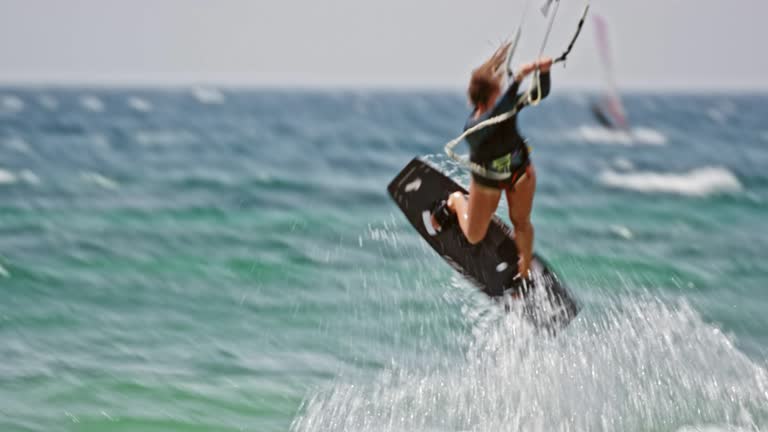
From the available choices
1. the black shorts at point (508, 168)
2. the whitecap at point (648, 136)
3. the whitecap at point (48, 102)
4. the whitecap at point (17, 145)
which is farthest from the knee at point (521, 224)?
the whitecap at point (48, 102)

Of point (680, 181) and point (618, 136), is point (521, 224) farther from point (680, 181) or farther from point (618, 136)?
point (618, 136)

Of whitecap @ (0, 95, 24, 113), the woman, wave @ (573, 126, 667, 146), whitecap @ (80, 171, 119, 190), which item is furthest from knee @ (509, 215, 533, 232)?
whitecap @ (0, 95, 24, 113)

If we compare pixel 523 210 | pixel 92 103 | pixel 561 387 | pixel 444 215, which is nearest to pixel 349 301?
pixel 561 387

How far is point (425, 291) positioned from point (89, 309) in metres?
4.50

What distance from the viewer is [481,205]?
703 cm

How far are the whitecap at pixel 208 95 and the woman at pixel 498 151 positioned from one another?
5514 centimetres

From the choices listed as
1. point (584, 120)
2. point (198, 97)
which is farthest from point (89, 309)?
point (198, 97)

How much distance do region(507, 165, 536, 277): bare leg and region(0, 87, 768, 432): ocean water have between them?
30.3 inches

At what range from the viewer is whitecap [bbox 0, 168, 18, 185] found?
2588cm

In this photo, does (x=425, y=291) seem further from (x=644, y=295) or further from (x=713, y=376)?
(x=713, y=376)

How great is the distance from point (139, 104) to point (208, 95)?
5.53 metres

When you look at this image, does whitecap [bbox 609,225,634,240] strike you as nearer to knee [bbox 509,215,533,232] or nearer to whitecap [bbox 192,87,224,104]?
knee [bbox 509,215,533,232]

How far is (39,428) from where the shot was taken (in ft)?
31.1

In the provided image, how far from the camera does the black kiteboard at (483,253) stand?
7.60m
